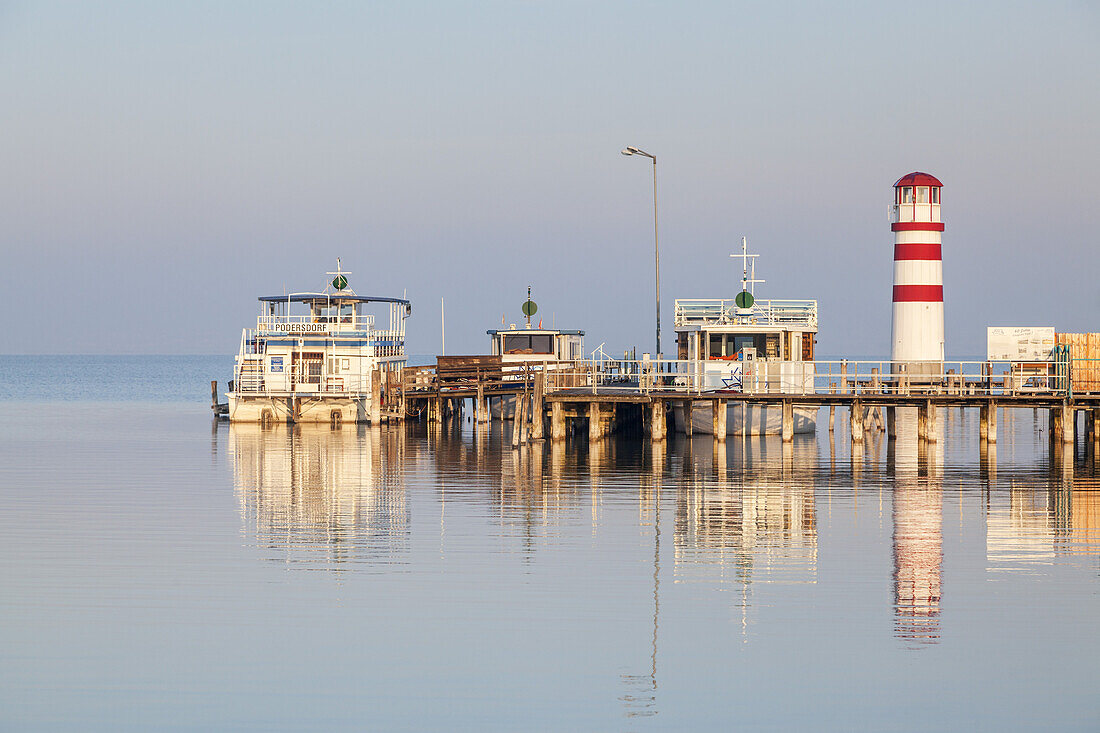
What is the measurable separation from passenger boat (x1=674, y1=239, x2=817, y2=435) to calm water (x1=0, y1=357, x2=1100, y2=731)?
30.2 ft

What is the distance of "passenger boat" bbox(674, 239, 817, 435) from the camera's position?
41.9 m

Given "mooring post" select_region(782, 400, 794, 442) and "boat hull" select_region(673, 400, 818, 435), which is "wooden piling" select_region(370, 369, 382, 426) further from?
"mooring post" select_region(782, 400, 794, 442)

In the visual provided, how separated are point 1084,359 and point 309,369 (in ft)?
87.9

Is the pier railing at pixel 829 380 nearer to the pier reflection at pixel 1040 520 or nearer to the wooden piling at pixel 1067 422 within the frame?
the wooden piling at pixel 1067 422

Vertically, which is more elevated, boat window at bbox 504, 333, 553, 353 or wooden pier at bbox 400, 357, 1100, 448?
boat window at bbox 504, 333, 553, 353

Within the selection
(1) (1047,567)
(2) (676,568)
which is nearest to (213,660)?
(2) (676,568)

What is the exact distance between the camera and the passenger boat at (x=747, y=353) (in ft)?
137

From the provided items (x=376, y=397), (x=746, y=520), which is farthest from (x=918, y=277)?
(x=746, y=520)

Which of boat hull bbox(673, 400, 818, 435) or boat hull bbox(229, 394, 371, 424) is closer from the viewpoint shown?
boat hull bbox(673, 400, 818, 435)

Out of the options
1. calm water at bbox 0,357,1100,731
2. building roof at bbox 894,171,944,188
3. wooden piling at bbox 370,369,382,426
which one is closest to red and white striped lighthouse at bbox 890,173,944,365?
building roof at bbox 894,171,944,188

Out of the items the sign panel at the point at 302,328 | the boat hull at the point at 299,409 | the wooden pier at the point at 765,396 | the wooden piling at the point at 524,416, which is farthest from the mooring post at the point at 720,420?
the sign panel at the point at 302,328

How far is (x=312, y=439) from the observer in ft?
143

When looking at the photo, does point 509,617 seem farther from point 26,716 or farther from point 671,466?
point 671,466

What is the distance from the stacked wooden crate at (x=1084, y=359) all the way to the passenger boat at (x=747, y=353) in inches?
298
